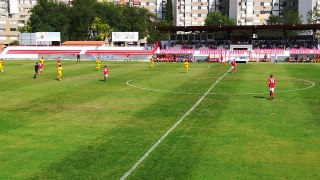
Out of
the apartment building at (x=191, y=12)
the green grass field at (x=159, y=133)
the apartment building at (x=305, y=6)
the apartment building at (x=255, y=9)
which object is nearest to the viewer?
the green grass field at (x=159, y=133)

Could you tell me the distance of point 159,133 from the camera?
1897 centimetres

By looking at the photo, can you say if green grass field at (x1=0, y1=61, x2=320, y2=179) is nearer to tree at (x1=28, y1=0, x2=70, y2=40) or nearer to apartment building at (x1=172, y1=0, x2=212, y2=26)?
tree at (x1=28, y1=0, x2=70, y2=40)

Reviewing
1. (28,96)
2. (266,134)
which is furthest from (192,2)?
(266,134)

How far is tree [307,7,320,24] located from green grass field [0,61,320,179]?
101180 mm

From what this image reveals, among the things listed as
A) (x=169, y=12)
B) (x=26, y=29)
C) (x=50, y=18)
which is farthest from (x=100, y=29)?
(x=169, y=12)

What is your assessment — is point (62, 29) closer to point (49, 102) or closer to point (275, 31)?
point (275, 31)

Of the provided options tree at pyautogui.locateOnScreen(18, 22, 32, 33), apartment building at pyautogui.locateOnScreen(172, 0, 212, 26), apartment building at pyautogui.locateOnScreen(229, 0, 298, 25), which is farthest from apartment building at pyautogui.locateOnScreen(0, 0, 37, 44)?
apartment building at pyautogui.locateOnScreen(229, 0, 298, 25)

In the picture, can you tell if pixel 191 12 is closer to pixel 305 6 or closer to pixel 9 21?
pixel 305 6

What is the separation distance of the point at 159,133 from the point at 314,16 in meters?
126

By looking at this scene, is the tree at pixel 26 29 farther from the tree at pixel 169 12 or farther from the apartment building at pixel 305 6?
the apartment building at pixel 305 6

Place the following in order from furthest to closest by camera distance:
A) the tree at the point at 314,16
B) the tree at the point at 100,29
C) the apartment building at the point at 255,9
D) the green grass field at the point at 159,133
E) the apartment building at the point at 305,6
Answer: the apartment building at the point at 255,9
the apartment building at the point at 305,6
the tree at the point at 100,29
the tree at the point at 314,16
the green grass field at the point at 159,133

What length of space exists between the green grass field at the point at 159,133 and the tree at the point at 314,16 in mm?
101180

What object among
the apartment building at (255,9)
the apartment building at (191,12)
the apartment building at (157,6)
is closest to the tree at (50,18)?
the apartment building at (157,6)

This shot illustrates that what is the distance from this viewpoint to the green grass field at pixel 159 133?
46.0 ft
